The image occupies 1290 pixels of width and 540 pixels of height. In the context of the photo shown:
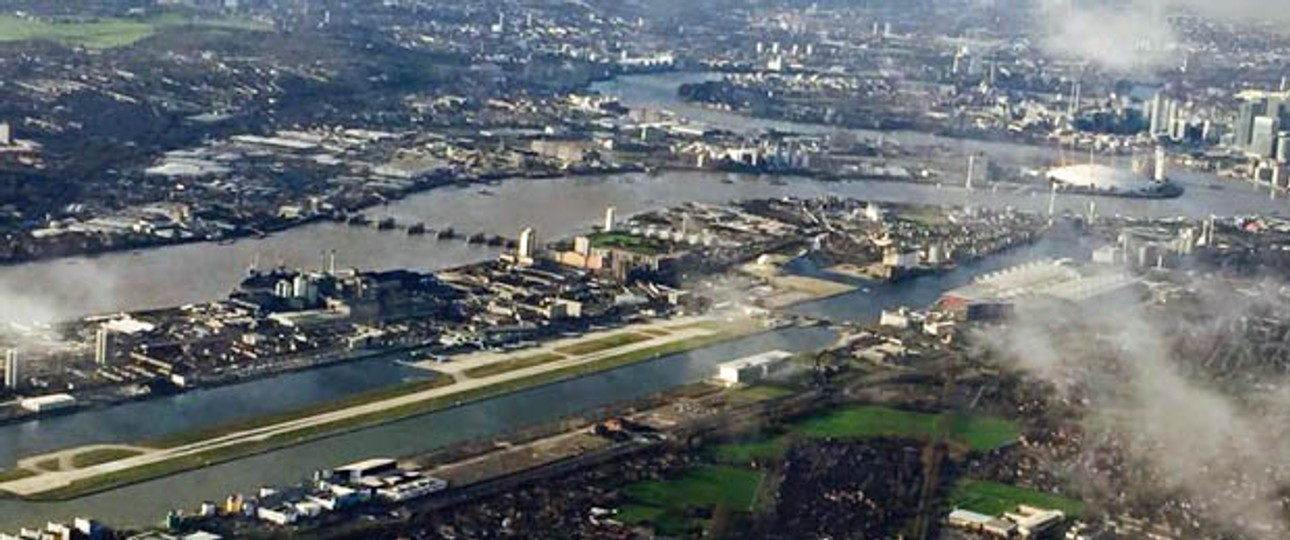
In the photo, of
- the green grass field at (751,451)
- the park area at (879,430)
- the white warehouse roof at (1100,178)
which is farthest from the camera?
the white warehouse roof at (1100,178)

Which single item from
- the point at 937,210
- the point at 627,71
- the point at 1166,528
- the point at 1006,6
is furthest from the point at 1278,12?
the point at 1006,6

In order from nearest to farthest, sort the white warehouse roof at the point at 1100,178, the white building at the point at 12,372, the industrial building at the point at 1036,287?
the white building at the point at 12,372
the industrial building at the point at 1036,287
the white warehouse roof at the point at 1100,178

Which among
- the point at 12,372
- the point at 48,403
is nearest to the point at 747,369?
the point at 48,403

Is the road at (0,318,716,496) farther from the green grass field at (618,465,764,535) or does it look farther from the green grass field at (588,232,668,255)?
the green grass field at (588,232,668,255)

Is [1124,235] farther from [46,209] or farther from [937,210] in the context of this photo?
[46,209]

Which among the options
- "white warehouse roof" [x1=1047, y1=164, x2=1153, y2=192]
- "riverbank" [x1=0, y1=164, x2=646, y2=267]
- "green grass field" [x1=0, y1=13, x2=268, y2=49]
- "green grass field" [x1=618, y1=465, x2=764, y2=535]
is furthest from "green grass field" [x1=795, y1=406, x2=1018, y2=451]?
"green grass field" [x1=0, y1=13, x2=268, y2=49]

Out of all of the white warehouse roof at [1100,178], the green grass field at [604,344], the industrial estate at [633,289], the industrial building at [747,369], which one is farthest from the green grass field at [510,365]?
the white warehouse roof at [1100,178]

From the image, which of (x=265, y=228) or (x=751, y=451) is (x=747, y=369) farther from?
(x=265, y=228)

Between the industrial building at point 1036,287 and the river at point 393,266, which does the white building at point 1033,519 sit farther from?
the industrial building at point 1036,287
